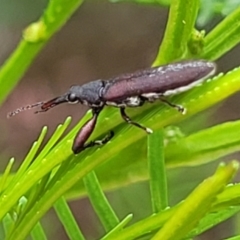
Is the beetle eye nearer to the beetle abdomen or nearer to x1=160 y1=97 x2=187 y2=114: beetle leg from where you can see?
the beetle abdomen

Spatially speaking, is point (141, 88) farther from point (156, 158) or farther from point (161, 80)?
point (156, 158)

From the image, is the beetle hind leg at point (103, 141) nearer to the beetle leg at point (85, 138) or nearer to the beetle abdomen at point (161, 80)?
the beetle leg at point (85, 138)

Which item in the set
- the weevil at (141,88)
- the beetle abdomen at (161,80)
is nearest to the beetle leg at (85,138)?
the weevil at (141,88)

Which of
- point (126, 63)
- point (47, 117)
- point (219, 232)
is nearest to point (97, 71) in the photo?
point (126, 63)

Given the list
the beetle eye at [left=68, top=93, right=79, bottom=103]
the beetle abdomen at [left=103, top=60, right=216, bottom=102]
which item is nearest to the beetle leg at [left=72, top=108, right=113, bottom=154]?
the beetle abdomen at [left=103, top=60, right=216, bottom=102]

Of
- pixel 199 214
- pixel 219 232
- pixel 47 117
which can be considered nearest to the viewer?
pixel 199 214

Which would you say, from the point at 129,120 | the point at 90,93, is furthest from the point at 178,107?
the point at 90,93

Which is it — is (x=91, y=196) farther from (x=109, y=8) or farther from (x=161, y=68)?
(x=109, y=8)

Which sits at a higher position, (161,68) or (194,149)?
(161,68)
